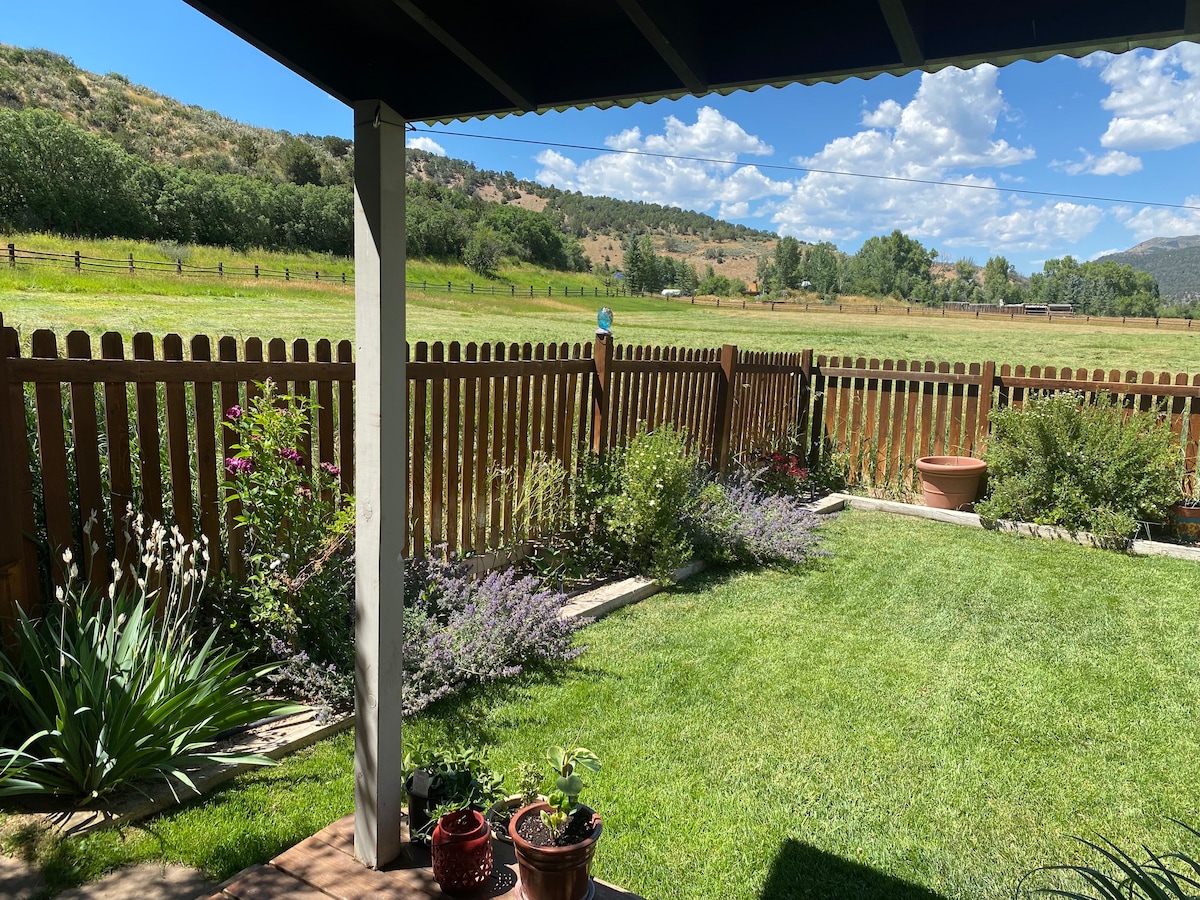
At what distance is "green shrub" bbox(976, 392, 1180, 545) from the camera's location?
651cm

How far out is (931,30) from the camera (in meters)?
1.58

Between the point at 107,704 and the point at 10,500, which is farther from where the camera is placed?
the point at 10,500

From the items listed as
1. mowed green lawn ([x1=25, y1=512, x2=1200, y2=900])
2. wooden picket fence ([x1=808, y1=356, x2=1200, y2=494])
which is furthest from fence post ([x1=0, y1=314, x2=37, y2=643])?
wooden picket fence ([x1=808, y1=356, x2=1200, y2=494])

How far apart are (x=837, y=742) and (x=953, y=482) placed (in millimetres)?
5363

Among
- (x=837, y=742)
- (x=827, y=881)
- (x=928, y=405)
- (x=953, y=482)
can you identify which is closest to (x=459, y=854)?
(x=827, y=881)

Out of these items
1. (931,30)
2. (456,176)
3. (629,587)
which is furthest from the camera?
(456,176)

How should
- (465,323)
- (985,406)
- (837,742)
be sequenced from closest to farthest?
(837,742) < (985,406) < (465,323)

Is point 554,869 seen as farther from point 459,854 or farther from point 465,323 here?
point 465,323

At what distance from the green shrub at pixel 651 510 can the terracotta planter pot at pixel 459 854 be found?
3.35 metres

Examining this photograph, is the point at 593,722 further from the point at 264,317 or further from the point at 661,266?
the point at 661,266

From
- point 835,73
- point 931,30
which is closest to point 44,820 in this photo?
point 835,73

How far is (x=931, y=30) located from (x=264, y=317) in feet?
77.8

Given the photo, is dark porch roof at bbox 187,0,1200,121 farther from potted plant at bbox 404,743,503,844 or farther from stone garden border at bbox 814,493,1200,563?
stone garden border at bbox 814,493,1200,563

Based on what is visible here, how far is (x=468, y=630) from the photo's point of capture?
12.0 feet
